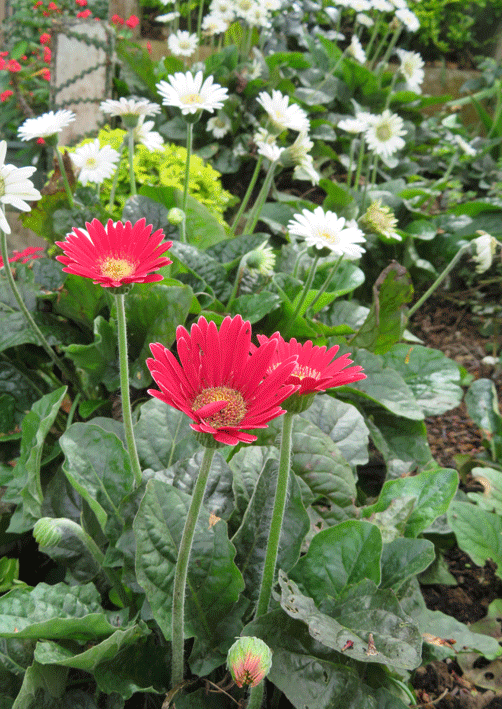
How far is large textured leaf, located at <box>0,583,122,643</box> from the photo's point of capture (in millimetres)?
897

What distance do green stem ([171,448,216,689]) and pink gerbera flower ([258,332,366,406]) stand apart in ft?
0.51

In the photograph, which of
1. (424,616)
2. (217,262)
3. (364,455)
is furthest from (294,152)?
(424,616)

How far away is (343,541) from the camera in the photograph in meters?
1.05

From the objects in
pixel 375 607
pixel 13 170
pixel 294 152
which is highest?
pixel 13 170

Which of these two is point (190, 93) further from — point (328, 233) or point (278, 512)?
point (278, 512)

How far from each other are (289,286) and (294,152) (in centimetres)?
42

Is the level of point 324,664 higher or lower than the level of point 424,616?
higher

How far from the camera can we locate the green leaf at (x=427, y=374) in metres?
1.86

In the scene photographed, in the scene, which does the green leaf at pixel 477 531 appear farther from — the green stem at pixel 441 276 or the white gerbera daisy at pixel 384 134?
the white gerbera daisy at pixel 384 134

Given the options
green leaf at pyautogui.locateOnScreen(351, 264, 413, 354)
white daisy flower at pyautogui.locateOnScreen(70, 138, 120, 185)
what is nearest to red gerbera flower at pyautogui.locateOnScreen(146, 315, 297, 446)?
green leaf at pyautogui.locateOnScreen(351, 264, 413, 354)

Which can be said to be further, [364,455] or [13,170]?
[364,455]

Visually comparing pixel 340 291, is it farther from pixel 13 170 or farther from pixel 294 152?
pixel 13 170

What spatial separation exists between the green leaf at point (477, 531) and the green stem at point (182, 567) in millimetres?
825

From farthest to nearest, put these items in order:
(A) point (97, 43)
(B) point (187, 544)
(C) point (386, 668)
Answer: (A) point (97, 43), (C) point (386, 668), (B) point (187, 544)
